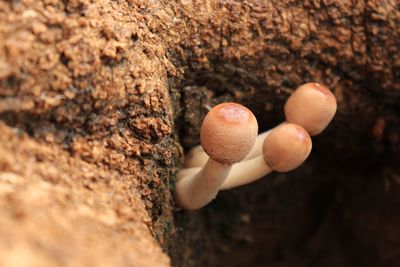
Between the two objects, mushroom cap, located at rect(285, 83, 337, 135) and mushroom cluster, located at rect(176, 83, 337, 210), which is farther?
mushroom cap, located at rect(285, 83, 337, 135)

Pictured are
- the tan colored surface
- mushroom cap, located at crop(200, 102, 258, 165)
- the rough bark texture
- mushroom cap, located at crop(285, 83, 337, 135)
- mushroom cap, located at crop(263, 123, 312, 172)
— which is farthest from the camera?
mushroom cap, located at crop(285, 83, 337, 135)

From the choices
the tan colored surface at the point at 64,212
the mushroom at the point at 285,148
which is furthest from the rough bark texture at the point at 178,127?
the mushroom at the point at 285,148

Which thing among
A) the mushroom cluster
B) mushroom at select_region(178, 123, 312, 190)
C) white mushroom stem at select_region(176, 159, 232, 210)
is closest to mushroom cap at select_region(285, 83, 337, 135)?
the mushroom cluster

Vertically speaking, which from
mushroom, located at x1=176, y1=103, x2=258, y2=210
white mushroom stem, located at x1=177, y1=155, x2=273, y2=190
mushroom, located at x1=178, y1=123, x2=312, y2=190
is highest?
mushroom, located at x1=176, y1=103, x2=258, y2=210

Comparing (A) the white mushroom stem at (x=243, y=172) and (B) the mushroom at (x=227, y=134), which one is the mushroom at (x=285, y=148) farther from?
(B) the mushroom at (x=227, y=134)

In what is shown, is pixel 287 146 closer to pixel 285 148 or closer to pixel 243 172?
pixel 285 148

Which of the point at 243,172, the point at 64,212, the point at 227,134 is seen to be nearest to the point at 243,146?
the point at 227,134

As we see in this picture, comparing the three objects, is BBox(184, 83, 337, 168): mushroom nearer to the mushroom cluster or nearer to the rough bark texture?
the mushroom cluster
